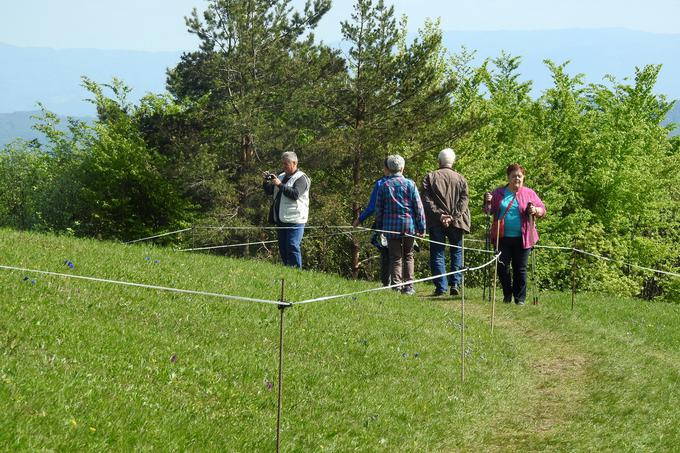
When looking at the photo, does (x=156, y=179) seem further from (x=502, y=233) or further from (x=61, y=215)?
(x=502, y=233)

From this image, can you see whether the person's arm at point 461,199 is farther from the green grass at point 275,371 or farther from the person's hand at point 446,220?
the green grass at point 275,371

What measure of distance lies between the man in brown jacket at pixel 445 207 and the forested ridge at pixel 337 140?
2141 centimetres

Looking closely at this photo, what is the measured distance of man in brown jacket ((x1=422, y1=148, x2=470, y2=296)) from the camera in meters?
14.5

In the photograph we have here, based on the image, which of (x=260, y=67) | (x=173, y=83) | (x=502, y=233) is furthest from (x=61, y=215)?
(x=502, y=233)

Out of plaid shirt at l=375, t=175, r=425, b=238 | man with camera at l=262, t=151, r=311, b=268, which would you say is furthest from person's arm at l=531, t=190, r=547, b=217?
man with camera at l=262, t=151, r=311, b=268

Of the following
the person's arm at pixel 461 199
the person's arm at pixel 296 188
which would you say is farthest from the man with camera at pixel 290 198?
the person's arm at pixel 461 199

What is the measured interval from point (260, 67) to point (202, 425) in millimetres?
34128

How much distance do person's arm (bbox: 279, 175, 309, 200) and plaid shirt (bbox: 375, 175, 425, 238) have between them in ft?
4.40

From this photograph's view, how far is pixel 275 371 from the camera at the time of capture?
802cm

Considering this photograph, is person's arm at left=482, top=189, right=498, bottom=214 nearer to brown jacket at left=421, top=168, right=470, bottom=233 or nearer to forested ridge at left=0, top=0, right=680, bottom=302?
brown jacket at left=421, top=168, right=470, bottom=233

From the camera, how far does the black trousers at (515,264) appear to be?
47.1 ft

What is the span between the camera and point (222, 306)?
32.1ft

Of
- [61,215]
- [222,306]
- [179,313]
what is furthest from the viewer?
[61,215]

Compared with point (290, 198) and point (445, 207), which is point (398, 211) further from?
point (290, 198)
